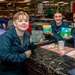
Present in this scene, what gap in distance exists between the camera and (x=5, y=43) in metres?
2.12

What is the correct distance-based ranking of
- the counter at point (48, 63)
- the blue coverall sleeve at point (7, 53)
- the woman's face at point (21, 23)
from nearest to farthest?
the counter at point (48, 63) → the blue coverall sleeve at point (7, 53) → the woman's face at point (21, 23)

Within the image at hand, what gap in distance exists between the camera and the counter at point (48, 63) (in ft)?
6.15

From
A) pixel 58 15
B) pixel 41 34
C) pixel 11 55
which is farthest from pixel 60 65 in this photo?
pixel 58 15

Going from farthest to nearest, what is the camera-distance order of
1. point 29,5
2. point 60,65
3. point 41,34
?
point 29,5
point 41,34
point 60,65

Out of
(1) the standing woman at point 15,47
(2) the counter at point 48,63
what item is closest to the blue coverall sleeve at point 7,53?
(1) the standing woman at point 15,47

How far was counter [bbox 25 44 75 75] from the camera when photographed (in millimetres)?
1874

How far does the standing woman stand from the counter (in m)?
0.12

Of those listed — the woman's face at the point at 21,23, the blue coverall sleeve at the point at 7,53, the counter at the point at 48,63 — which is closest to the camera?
the counter at the point at 48,63

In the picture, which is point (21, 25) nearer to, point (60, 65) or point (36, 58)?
point (36, 58)

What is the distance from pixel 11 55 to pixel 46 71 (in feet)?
1.47

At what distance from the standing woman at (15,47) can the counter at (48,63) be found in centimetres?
12

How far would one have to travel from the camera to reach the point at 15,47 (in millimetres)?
2240

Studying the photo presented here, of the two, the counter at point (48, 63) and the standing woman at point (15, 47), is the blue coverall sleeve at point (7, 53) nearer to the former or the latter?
the standing woman at point (15, 47)

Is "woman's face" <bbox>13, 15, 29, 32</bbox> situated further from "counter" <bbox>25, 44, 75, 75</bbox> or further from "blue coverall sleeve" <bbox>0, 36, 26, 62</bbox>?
"counter" <bbox>25, 44, 75, 75</bbox>
